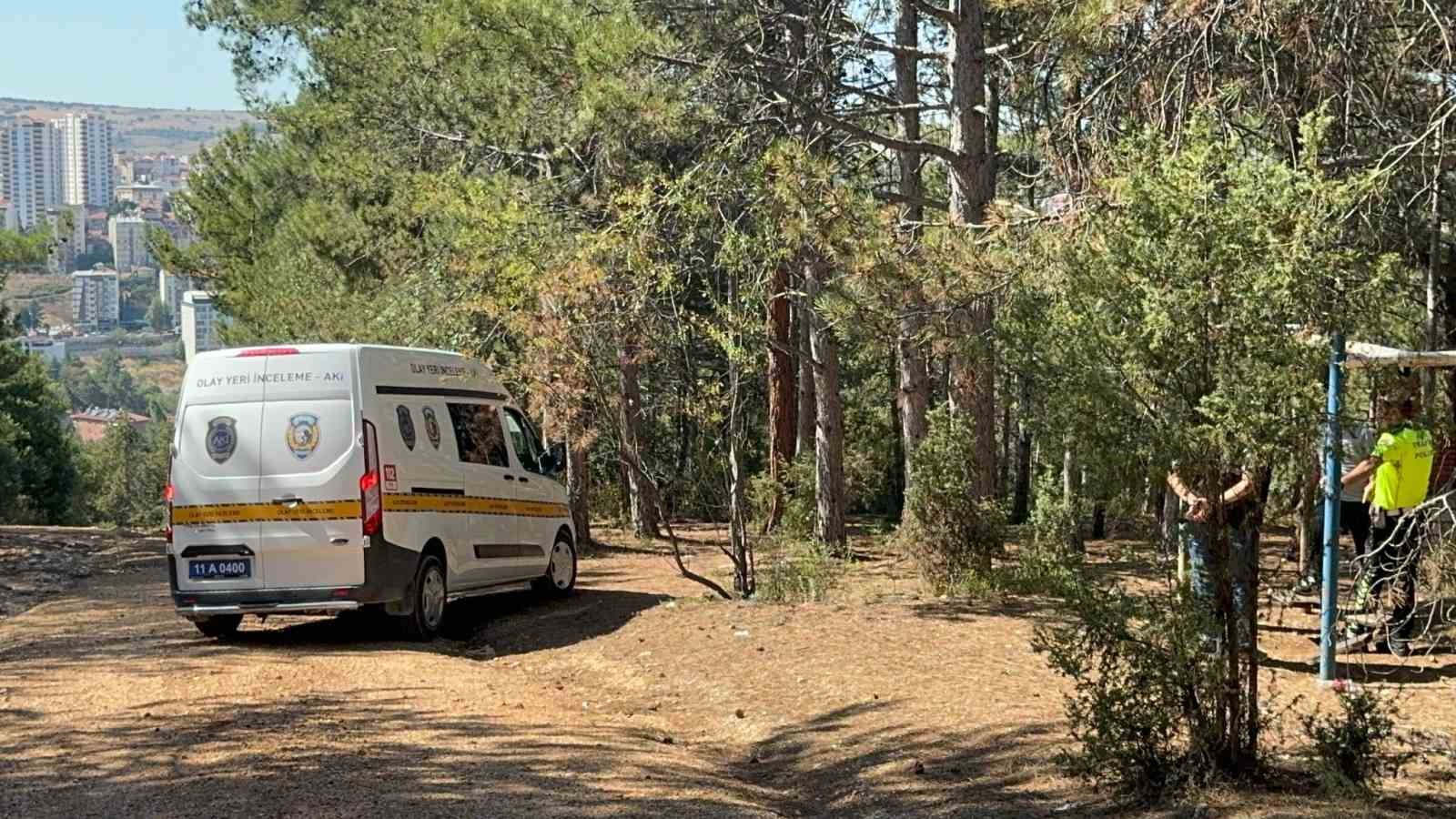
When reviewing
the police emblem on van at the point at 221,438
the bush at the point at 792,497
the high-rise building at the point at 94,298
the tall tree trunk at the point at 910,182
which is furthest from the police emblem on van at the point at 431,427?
the high-rise building at the point at 94,298

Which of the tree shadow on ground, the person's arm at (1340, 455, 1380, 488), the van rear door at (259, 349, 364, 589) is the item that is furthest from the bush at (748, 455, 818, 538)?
the tree shadow on ground

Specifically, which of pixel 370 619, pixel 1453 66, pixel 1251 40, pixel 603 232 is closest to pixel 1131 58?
pixel 1251 40

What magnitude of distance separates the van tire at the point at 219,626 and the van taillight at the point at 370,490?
160 centimetres

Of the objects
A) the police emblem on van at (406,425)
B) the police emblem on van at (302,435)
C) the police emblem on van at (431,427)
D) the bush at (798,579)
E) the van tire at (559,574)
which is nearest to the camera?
the police emblem on van at (302,435)

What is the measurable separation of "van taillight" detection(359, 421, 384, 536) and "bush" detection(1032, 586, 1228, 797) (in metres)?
6.44

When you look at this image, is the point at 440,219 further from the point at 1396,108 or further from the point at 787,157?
the point at 1396,108

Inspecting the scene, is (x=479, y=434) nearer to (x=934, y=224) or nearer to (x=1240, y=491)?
(x=934, y=224)

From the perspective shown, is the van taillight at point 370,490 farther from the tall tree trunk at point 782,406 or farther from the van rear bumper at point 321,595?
the tall tree trunk at point 782,406

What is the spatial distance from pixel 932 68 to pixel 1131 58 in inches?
380

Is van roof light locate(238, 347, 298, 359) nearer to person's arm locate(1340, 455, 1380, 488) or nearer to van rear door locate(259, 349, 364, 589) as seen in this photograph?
van rear door locate(259, 349, 364, 589)

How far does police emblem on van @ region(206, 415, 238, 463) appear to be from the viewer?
40.9 ft

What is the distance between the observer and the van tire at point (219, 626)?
509 inches

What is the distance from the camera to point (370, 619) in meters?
14.4

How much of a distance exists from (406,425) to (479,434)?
1308mm
